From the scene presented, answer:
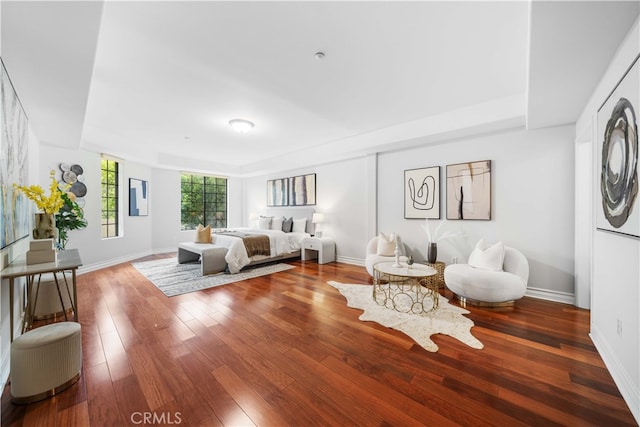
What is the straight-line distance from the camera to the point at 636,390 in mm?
1419

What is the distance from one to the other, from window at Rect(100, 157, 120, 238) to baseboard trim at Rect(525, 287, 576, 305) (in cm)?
783

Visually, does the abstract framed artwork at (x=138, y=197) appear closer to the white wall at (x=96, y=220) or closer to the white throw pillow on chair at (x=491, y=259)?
the white wall at (x=96, y=220)

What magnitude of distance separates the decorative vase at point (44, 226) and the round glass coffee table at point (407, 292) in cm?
358

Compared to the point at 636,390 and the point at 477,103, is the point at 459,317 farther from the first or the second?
the point at 477,103

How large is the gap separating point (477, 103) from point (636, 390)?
10.7 feet

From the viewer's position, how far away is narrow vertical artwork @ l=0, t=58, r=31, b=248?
1.74 metres

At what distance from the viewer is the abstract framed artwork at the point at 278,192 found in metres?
6.94

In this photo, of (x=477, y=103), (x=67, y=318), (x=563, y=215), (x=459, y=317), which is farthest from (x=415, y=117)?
(x=67, y=318)

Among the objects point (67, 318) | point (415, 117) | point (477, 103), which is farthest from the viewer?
point (415, 117)

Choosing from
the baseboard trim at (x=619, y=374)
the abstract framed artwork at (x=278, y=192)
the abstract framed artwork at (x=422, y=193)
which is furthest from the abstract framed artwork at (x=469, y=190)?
the abstract framed artwork at (x=278, y=192)

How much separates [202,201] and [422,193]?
21.7 ft

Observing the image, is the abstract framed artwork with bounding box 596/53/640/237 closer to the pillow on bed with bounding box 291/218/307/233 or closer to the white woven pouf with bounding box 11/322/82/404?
the white woven pouf with bounding box 11/322/82/404

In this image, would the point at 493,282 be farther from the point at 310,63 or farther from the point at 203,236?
the point at 203,236

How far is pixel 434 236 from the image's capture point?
4105 mm
